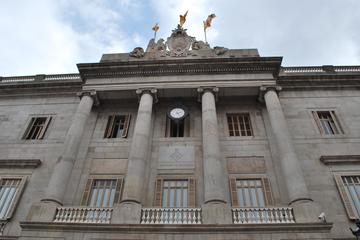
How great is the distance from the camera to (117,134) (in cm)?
1811

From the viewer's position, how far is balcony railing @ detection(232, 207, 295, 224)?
11.9m

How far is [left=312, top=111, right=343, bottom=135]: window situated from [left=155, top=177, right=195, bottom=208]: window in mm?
9070

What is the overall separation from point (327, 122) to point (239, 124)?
226 inches

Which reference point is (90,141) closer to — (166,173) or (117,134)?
(117,134)

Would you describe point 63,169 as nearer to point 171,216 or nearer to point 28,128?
point 171,216

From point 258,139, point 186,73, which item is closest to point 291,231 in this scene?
point 258,139

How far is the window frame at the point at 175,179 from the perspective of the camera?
14.1 m

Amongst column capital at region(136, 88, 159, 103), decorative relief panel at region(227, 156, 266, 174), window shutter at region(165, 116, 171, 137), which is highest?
column capital at region(136, 88, 159, 103)

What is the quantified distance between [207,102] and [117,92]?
616 cm

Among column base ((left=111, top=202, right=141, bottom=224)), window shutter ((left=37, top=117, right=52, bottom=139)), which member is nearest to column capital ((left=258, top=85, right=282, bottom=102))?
column base ((left=111, top=202, right=141, bottom=224))

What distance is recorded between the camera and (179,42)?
20.6 metres

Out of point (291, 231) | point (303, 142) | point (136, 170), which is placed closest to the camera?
point (291, 231)

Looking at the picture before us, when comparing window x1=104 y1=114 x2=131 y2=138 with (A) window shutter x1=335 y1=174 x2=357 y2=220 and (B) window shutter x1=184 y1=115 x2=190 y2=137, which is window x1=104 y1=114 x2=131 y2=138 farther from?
(A) window shutter x1=335 y1=174 x2=357 y2=220

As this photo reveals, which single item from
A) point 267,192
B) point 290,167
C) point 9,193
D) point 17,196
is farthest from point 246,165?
point 9,193
